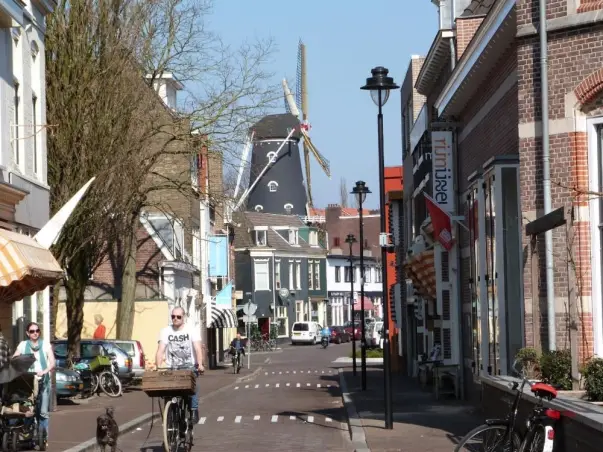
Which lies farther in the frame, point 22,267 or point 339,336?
point 339,336

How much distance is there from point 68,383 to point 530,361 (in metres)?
15.5

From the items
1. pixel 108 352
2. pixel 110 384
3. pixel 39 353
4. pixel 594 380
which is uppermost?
pixel 39 353

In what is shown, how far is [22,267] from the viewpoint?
18656 mm

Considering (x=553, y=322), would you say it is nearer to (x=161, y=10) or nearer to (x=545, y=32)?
(x=545, y=32)

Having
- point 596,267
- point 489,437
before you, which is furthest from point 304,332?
point 489,437

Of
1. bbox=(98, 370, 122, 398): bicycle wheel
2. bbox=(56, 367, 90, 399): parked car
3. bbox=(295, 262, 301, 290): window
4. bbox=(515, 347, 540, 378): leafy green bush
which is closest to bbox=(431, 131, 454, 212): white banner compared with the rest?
bbox=(56, 367, 90, 399): parked car

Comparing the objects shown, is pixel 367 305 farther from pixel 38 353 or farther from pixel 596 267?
pixel 596 267

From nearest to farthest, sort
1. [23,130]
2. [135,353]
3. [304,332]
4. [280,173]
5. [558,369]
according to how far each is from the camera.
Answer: [558,369]
[23,130]
[135,353]
[304,332]
[280,173]

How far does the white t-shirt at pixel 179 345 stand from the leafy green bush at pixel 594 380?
498 cm

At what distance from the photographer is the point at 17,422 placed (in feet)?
57.2

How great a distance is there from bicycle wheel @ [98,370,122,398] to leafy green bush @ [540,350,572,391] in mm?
20146

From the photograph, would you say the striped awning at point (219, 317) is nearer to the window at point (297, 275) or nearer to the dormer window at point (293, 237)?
the window at point (297, 275)

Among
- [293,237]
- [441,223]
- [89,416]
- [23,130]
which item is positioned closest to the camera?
[23,130]

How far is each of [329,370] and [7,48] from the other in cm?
3307
